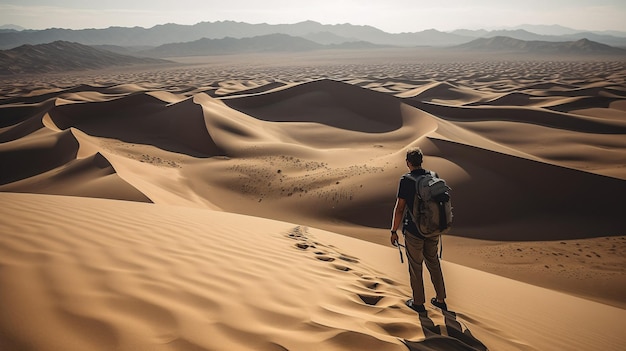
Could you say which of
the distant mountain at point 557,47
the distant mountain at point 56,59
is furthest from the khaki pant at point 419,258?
the distant mountain at point 557,47

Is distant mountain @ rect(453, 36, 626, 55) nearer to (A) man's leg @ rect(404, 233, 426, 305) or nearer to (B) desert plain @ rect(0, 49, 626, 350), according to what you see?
(B) desert plain @ rect(0, 49, 626, 350)

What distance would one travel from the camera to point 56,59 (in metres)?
95.2

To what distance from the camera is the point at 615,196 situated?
8.96 meters

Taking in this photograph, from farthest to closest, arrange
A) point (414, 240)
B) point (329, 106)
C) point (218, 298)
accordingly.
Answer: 1. point (329, 106)
2. point (414, 240)
3. point (218, 298)

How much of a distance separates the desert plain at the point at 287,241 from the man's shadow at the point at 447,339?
0.7 inches

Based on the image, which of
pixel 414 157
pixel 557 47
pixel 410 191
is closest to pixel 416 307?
pixel 410 191

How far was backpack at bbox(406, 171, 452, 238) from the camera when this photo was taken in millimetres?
3057

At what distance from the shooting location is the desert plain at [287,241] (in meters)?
2.35

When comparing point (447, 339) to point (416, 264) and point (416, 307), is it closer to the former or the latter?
point (416, 307)

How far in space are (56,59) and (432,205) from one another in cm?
11675

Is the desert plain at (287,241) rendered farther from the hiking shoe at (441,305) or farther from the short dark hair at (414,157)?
the short dark hair at (414,157)

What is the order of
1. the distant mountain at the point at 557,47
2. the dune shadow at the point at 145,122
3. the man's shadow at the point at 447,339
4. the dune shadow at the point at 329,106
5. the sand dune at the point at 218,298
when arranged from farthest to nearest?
the distant mountain at the point at 557,47
the dune shadow at the point at 329,106
the dune shadow at the point at 145,122
the man's shadow at the point at 447,339
the sand dune at the point at 218,298

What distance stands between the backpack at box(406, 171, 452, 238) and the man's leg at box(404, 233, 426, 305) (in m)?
0.19

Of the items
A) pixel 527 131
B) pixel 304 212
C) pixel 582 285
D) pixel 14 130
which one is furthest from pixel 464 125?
pixel 14 130
